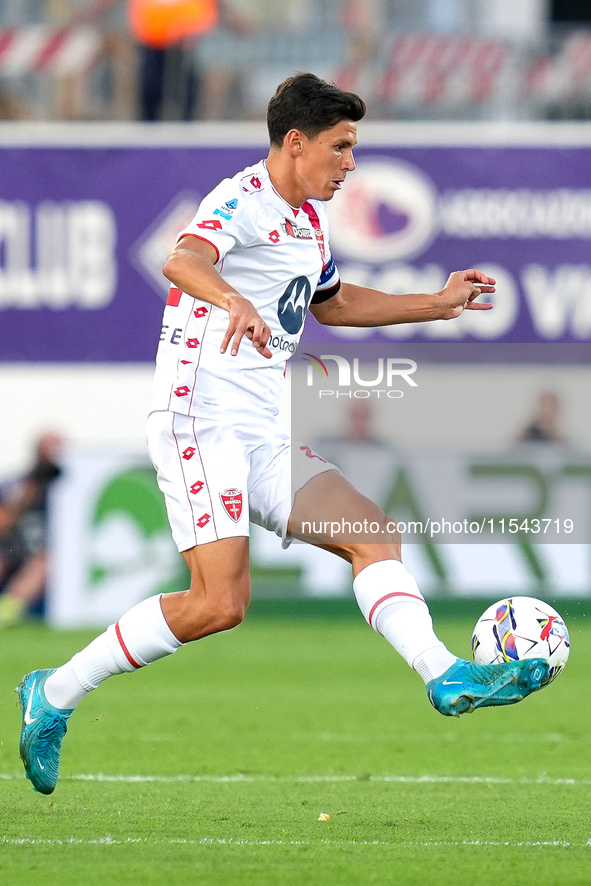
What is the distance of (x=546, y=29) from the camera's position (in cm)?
1795

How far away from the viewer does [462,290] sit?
5.41 meters

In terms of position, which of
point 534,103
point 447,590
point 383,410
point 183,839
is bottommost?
point 447,590

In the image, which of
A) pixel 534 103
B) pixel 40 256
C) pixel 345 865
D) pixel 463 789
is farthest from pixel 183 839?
pixel 534 103

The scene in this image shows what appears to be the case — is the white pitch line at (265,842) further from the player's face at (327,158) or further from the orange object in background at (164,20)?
the orange object in background at (164,20)

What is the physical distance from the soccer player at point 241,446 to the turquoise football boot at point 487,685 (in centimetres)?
26

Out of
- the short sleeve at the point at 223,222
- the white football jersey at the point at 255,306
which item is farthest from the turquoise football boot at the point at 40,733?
the short sleeve at the point at 223,222

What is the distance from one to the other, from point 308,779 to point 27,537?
6823 millimetres

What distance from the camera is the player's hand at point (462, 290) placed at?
17.7 ft

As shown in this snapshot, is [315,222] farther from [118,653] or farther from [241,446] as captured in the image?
[118,653]

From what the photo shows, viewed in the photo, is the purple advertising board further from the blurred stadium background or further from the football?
the football

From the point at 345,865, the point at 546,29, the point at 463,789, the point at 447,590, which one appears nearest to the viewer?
the point at 345,865

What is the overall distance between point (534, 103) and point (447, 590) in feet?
18.7

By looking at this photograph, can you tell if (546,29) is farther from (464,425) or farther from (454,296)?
(454,296)
